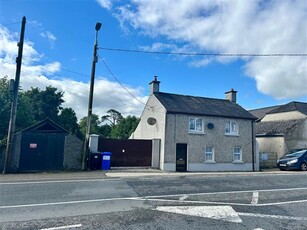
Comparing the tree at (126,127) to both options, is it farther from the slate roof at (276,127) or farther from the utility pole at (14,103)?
the utility pole at (14,103)

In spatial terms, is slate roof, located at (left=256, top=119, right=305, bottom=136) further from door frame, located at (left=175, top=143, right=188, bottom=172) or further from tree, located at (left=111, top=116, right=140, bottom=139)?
tree, located at (left=111, top=116, right=140, bottom=139)

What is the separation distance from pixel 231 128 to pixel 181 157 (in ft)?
17.9

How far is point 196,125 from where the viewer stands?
806 inches

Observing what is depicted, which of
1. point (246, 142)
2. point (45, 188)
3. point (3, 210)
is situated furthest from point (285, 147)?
point (3, 210)

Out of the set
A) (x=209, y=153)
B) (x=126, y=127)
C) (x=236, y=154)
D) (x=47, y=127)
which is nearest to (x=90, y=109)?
(x=47, y=127)

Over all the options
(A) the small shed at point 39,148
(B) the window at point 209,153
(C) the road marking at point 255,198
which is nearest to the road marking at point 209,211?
(C) the road marking at point 255,198

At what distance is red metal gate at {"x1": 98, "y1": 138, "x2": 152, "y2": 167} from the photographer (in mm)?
18797

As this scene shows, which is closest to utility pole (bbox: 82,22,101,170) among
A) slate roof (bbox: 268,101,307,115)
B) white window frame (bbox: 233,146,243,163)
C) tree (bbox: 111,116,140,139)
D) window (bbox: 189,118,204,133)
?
window (bbox: 189,118,204,133)

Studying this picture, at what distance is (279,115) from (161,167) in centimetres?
2029

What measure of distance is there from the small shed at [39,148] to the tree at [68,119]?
25807mm

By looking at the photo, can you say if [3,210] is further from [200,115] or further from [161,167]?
[200,115]

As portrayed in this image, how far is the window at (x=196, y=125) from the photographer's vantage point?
20281 millimetres

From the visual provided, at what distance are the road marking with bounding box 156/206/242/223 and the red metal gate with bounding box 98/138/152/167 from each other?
12.2 m

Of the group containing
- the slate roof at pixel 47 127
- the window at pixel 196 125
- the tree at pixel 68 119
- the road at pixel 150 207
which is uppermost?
the tree at pixel 68 119
